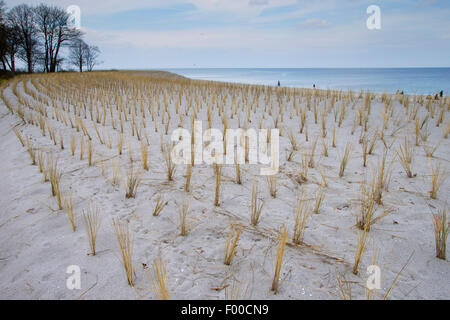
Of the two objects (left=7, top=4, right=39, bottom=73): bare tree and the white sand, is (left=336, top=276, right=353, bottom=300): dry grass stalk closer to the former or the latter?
the white sand

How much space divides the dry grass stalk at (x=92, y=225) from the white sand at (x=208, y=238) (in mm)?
48

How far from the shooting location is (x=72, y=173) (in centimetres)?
275

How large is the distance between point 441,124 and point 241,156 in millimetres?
3586

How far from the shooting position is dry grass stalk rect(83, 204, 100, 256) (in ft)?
5.24

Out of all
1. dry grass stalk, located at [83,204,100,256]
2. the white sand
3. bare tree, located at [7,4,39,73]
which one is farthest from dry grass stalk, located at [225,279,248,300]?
bare tree, located at [7,4,39,73]

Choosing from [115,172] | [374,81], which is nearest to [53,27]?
[115,172]

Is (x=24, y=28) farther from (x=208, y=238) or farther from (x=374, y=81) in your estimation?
(x=374, y=81)

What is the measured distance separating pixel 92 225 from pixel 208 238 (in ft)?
2.86

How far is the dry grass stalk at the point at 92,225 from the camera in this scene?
1598mm

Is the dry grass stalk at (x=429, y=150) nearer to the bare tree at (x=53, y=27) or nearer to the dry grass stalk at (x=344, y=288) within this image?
the dry grass stalk at (x=344, y=288)

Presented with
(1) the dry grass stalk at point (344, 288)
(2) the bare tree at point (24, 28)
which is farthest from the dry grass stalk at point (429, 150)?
(2) the bare tree at point (24, 28)

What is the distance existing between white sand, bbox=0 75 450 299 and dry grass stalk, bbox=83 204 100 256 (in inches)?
1.9
